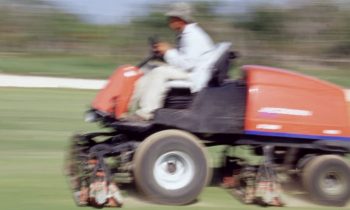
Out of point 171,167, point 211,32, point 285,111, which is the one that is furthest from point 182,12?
point 211,32

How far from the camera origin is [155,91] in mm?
8062

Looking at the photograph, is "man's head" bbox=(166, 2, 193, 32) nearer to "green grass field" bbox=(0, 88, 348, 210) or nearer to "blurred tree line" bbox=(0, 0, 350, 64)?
"green grass field" bbox=(0, 88, 348, 210)

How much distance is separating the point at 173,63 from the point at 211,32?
1706 cm

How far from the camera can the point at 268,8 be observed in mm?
25969

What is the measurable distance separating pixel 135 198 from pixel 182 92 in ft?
3.56

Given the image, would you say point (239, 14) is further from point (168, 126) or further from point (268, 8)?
point (168, 126)

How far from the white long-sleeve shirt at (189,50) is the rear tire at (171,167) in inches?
26.7

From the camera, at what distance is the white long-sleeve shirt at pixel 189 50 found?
824 cm

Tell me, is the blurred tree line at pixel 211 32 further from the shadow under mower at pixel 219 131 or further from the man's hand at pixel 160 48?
the shadow under mower at pixel 219 131

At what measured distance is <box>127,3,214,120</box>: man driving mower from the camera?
807cm

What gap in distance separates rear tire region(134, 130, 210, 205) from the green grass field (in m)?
0.13

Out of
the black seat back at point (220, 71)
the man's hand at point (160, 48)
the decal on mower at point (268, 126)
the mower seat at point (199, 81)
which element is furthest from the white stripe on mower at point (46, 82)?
the decal on mower at point (268, 126)

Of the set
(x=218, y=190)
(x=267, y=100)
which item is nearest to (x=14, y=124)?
(x=218, y=190)

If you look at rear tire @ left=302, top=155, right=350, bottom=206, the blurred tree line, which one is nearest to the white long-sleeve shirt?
rear tire @ left=302, top=155, right=350, bottom=206
